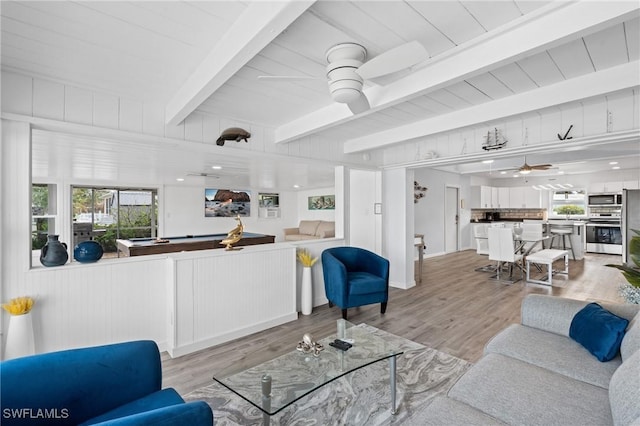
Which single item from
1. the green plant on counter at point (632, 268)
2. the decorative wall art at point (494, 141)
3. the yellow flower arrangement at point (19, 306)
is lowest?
the yellow flower arrangement at point (19, 306)

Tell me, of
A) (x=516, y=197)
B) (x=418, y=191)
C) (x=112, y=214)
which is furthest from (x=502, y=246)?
(x=112, y=214)

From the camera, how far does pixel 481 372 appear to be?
5.41 feet

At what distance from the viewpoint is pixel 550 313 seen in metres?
2.17

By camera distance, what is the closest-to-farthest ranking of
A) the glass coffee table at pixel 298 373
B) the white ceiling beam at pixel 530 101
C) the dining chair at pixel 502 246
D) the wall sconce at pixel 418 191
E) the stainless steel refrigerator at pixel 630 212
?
the glass coffee table at pixel 298 373 → the white ceiling beam at pixel 530 101 → the stainless steel refrigerator at pixel 630 212 → the dining chair at pixel 502 246 → the wall sconce at pixel 418 191

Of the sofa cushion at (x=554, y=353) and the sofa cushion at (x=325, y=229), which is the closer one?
the sofa cushion at (x=554, y=353)

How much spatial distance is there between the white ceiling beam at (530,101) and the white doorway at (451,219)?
5.34 metres

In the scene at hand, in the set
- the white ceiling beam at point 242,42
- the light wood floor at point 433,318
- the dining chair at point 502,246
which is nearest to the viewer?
the white ceiling beam at point 242,42

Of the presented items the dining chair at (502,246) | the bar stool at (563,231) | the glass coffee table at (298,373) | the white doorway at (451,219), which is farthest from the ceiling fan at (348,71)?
the bar stool at (563,231)

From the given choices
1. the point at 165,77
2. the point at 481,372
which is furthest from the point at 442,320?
the point at 165,77

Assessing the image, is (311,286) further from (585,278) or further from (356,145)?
(585,278)

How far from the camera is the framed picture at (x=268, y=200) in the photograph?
10227 mm

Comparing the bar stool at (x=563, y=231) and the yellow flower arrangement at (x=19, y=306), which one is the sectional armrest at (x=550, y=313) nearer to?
the yellow flower arrangement at (x=19, y=306)

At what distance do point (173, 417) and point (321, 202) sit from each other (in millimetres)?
9290

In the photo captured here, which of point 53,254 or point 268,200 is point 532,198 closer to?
point 268,200
